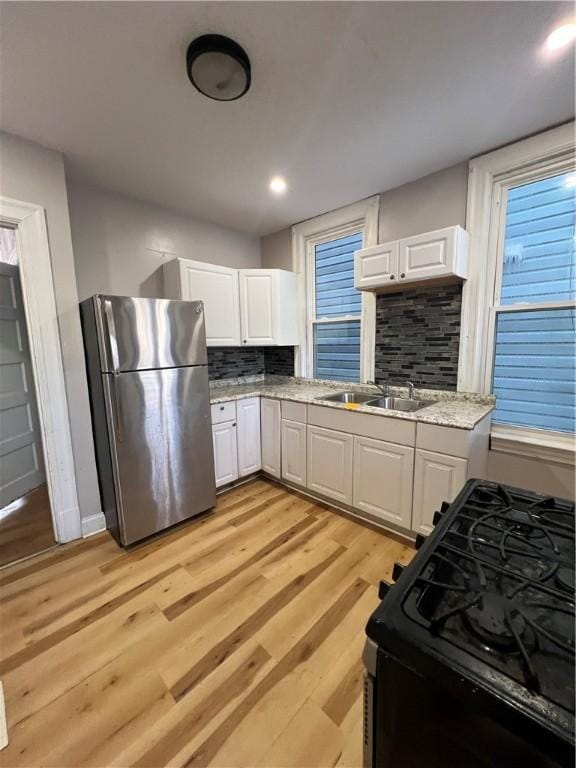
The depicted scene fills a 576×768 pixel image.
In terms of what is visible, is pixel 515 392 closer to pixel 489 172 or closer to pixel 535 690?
pixel 489 172

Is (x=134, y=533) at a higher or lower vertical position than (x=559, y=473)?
lower

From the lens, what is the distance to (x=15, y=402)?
2875 millimetres

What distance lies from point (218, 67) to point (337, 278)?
1979 millimetres

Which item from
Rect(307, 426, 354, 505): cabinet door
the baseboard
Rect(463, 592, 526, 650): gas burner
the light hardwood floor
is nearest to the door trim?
the baseboard

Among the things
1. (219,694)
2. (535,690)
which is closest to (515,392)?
(535,690)

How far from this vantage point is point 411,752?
55 cm

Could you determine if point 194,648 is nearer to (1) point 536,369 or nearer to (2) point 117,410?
(2) point 117,410

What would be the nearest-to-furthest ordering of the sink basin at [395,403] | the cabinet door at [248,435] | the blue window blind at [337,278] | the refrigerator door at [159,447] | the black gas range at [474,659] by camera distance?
the black gas range at [474,659]
the refrigerator door at [159,447]
the sink basin at [395,403]
the cabinet door at [248,435]
the blue window blind at [337,278]

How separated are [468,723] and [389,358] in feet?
8.13

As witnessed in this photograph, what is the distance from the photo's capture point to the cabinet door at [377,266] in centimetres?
234

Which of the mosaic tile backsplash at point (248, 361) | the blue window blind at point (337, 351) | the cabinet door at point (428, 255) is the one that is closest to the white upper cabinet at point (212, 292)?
the mosaic tile backsplash at point (248, 361)

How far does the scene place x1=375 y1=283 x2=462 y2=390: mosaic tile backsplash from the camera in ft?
7.89

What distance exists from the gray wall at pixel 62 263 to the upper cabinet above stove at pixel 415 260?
2056 millimetres

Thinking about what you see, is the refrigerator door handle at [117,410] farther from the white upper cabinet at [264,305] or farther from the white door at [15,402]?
the white door at [15,402]
